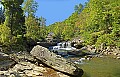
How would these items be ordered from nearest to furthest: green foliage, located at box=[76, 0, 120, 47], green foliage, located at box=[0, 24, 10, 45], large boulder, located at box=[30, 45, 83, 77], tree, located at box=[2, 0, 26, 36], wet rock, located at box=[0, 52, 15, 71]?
large boulder, located at box=[30, 45, 83, 77] → wet rock, located at box=[0, 52, 15, 71] → green foliage, located at box=[0, 24, 10, 45] → tree, located at box=[2, 0, 26, 36] → green foliage, located at box=[76, 0, 120, 47]

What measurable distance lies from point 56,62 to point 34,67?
2.35 meters

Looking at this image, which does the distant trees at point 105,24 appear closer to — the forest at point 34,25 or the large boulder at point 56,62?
the forest at point 34,25

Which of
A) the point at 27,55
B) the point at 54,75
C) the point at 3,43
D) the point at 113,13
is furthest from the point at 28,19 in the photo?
the point at 54,75

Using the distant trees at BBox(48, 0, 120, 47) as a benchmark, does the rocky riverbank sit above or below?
below

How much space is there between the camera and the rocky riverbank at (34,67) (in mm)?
26953

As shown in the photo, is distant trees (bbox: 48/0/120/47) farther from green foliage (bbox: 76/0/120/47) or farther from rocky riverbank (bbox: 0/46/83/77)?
rocky riverbank (bbox: 0/46/83/77)

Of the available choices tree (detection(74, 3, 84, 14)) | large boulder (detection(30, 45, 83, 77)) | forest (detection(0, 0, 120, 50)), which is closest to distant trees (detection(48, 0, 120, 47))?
forest (detection(0, 0, 120, 50))

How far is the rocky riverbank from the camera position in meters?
27.0

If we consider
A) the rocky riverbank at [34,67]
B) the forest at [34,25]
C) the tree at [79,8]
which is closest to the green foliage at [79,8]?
the tree at [79,8]

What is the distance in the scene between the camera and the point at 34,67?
95.2 feet

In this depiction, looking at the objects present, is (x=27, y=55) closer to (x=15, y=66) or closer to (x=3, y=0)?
(x=15, y=66)

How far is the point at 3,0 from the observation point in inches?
2105

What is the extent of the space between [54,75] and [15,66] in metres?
4.83

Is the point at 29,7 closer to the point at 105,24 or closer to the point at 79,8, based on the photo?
the point at 105,24
